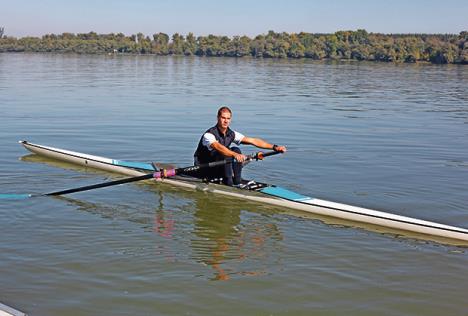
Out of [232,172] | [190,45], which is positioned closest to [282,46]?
[190,45]

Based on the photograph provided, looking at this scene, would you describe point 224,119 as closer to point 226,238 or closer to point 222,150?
point 222,150

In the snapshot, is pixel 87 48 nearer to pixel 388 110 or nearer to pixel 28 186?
pixel 388 110

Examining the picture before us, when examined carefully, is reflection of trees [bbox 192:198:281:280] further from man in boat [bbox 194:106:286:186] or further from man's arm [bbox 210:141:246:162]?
man's arm [bbox 210:141:246:162]

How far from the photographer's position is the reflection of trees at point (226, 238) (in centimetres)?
679

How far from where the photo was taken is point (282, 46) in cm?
11194

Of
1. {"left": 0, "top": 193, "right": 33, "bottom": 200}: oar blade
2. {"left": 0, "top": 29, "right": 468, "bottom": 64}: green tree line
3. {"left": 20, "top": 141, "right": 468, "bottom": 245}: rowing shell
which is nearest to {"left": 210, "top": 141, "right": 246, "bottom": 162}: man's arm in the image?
{"left": 20, "top": 141, "right": 468, "bottom": 245}: rowing shell

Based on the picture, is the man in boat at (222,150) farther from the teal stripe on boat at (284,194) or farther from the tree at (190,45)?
the tree at (190,45)

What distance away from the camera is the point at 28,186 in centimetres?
1049

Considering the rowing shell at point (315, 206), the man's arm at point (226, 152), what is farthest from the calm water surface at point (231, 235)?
the man's arm at point (226, 152)

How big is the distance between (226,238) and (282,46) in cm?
10712

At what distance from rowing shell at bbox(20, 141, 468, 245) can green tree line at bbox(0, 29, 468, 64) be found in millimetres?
80081

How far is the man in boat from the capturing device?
29.9 ft

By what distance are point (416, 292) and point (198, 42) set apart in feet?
434

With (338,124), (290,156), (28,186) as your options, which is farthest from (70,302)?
(338,124)
